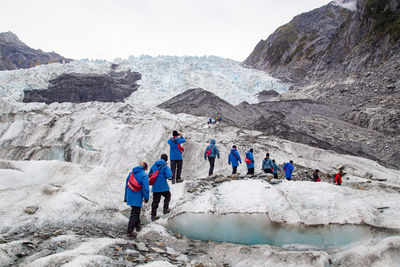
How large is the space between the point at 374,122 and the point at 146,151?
19.8 meters

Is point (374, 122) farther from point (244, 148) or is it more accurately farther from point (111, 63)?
point (111, 63)

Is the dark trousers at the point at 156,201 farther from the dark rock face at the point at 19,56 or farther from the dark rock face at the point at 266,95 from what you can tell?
the dark rock face at the point at 19,56

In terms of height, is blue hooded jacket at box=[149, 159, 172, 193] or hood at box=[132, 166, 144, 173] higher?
hood at box=[132, 166, 144, 173]

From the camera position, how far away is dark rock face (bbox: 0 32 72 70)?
243 ft

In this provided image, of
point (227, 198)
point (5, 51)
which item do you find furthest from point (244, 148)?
point (5, 51)

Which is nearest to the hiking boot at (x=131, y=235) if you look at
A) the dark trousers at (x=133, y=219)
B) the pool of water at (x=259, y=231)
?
the dark trousers at (x=133, y=219)

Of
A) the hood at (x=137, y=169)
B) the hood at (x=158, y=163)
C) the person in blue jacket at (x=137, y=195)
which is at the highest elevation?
the hood at (x=158, y=163)

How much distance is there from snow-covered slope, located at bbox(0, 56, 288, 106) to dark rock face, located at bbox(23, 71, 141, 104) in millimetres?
1384

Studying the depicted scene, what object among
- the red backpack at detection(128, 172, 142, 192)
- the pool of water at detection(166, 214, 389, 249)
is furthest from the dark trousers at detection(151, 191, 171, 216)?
the red backpack at detection(128, 172, 142, 192)

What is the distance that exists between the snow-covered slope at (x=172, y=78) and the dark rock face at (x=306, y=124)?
371 inches

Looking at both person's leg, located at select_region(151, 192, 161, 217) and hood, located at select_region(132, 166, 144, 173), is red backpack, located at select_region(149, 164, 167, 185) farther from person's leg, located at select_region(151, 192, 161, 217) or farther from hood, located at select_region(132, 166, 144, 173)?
hood, located at select_region(132, 166, 144, 173)

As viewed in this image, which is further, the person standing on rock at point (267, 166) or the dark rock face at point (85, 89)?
the dark rock face at point (85, 89)

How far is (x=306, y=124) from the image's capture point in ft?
80.0

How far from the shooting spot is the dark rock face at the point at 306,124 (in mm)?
18703
